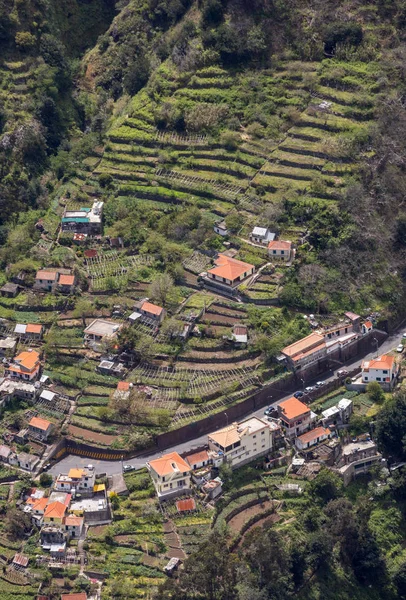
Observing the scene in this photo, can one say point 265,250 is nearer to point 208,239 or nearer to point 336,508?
point 208,239

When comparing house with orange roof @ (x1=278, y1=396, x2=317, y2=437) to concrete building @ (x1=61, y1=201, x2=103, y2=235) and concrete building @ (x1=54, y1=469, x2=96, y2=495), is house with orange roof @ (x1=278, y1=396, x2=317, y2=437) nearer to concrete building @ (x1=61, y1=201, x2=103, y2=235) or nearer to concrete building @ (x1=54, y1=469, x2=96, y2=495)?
concrete building @ (x1=54, y1=469, x2=96, y2=495)

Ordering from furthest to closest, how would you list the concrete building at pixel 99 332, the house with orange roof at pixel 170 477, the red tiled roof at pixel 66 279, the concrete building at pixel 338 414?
the red tiled roof at pixel 66 279 < the concrete building at pixel 99 332 < the concrete building at pixel 338 414 < the house with orange roof at pixel 170 477

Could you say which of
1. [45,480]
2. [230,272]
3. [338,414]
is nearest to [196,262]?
[230,272]

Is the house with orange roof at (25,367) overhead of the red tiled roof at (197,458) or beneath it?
overhead

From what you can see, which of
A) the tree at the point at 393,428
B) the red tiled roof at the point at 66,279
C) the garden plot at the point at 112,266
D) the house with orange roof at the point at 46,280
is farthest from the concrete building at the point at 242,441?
the house with orange roof at the point at 46,280

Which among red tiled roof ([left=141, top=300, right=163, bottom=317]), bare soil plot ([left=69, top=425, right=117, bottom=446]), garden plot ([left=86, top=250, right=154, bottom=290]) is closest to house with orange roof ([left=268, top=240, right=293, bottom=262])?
garden plot ([left=86, top=250, right=154, bottom=290])

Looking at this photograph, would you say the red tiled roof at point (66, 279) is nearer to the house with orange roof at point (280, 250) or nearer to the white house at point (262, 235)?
the white house at point (262, 235)

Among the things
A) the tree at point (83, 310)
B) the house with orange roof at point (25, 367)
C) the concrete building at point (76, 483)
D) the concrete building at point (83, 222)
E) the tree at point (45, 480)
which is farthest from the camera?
the concrete building at point (83, 222)

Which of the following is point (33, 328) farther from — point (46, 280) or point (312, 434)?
point (312, 434)
